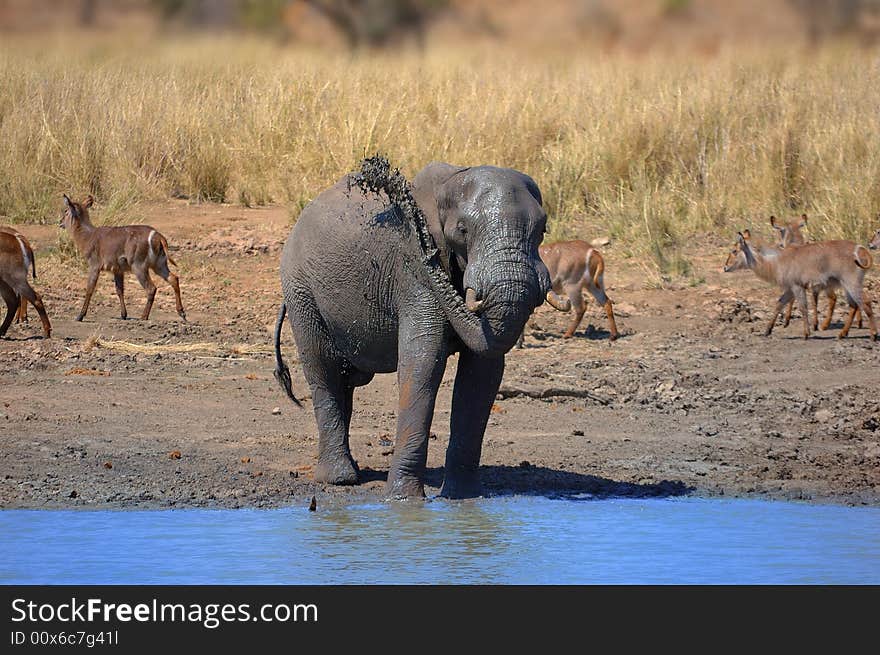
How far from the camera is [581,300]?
1425 centimetres

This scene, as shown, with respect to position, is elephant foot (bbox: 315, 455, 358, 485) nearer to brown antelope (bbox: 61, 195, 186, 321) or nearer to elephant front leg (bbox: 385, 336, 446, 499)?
elephant front leg (bbox: 385, 336, 446, 499)

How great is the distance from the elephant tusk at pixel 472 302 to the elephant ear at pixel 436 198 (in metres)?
0.49

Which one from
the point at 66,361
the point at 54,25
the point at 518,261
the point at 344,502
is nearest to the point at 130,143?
the point at 66,361

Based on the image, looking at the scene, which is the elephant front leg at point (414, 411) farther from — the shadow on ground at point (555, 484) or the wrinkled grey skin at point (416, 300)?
the shadow on ground at point (555, 484)

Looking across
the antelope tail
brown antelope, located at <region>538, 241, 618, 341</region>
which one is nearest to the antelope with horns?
the antelope tail

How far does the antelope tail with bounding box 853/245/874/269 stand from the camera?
46.8ft

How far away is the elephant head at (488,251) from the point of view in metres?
7.62

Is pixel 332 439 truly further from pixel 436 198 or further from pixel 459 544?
pixel 436 198

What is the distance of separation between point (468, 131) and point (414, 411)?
10190 millimetres

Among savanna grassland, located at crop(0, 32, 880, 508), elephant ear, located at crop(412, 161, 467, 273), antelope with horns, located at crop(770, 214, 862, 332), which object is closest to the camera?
elephant ear, located at crop(412, 161, 467, 273)

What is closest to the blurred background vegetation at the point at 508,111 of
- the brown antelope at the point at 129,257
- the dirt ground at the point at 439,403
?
the dirt ground at the point at 439,403

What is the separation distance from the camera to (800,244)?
15500 mm

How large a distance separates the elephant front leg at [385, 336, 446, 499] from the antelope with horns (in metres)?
7.19
